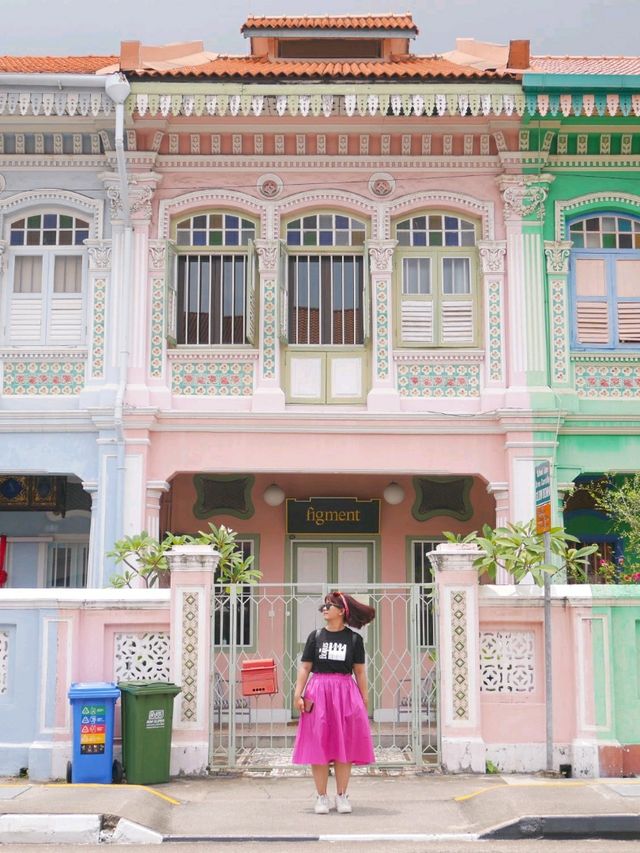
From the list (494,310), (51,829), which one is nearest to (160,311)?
(494,310)

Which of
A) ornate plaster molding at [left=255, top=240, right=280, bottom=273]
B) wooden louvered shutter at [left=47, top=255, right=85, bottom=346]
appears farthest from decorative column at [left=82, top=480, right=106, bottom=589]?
ornate plaster molding at [left=255, top=240, right=280, bottom=273]

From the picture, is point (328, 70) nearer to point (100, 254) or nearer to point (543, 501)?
point (100, 254)

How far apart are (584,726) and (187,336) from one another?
7320 millimetres

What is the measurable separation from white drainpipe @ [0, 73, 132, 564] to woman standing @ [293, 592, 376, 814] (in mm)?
6079

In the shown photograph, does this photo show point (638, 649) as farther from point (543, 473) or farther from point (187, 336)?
point (187, 336)

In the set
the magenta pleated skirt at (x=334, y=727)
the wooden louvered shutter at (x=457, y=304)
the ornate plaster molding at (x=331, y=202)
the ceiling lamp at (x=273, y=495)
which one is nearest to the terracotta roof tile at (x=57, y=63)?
the ornate plaster molding at (x=331, y=202)

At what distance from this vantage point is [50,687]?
420 inches

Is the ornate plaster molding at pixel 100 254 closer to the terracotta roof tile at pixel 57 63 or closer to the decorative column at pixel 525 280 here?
the terracotta roof tile at pixel 57 63

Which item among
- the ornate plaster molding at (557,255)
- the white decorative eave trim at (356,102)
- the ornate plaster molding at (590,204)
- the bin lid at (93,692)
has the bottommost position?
the bin lid at (93,692)

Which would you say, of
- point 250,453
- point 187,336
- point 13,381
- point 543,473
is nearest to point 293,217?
point 187,336

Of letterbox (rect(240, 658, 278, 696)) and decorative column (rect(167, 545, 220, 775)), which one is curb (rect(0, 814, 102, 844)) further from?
letterbox (rect(240, 658, 278, 696))

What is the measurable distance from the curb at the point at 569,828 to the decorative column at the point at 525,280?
7.07 m

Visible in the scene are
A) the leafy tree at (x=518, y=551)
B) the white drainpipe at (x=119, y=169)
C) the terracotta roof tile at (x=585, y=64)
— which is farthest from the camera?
the terracotta roof tile at (x=585, y=64)

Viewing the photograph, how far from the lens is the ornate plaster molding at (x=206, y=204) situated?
49.9 ft
